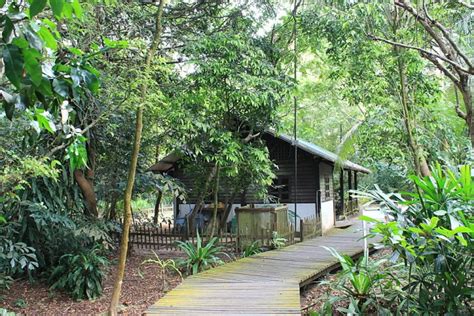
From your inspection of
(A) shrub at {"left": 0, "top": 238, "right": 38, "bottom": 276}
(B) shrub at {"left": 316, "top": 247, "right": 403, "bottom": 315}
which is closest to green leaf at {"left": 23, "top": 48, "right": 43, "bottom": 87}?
(B) shrub at {"left": 316, "top": 247, "right": 403, "bottom": 315}

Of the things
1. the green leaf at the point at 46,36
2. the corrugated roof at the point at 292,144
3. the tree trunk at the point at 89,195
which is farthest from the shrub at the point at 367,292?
the corrugated roof at the point at 292,144

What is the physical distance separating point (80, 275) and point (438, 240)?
224 inches

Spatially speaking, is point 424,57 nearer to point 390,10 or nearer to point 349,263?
point 390,10

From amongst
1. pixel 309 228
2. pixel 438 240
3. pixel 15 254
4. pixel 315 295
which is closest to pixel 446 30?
pixel 438 240

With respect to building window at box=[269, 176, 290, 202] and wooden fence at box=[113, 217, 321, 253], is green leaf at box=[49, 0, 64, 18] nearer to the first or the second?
wooden fence at box=[113, 217, 321, 253]

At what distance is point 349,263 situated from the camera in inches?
214

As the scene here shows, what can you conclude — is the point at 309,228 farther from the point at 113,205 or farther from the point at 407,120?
the point at 113,205

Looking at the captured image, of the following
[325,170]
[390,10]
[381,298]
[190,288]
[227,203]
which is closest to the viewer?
[381,298]

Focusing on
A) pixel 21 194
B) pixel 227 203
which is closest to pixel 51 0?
pixel 21 194

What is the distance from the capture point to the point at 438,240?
3.98m

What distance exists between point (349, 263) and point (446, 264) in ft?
5.04

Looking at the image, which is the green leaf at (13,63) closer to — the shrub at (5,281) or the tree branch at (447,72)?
the shrub at (5,281)

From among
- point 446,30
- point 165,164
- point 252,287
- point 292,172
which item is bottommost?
point 252,287

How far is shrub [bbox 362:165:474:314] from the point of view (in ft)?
13.2
